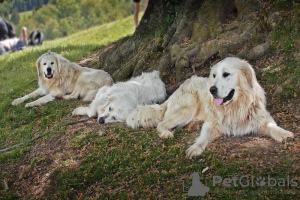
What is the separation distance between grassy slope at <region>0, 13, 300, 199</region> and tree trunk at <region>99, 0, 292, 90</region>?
2.03m

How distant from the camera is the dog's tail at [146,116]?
6117 mm

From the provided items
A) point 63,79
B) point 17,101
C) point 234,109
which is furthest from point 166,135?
point 17,101

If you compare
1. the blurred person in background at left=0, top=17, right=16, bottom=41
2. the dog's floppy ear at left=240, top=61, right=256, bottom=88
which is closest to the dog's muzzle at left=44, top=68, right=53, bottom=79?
the dog's floppy ear at left=240, top=61, right=256, bottom=88

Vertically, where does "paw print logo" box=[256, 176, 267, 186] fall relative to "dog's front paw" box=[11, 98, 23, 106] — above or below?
above

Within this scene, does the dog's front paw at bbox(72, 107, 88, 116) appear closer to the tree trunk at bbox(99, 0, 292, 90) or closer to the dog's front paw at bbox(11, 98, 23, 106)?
the tree trunk at bbox(99, 0, 292, 90)

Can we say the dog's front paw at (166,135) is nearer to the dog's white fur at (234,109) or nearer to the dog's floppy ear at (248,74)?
the dog's white fur at (234,109)

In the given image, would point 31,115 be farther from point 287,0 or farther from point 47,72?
point 287,0

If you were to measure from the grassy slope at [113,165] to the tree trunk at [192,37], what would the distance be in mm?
2029

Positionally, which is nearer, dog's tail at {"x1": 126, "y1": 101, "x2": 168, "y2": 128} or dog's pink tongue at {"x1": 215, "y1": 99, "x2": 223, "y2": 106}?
dog's pink tongue at {"x1": 215, "y1": 99, "x2": 223, "y2": 106}

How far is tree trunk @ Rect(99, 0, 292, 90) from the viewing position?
7.02 m

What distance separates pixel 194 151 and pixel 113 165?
110cm

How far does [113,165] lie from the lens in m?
5.13

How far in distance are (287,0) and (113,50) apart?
4773mm

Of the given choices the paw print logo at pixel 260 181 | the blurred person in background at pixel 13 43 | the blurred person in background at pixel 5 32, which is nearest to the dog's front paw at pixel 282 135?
the paw print logo at pixel 260 181
